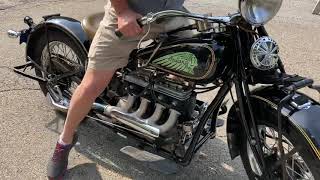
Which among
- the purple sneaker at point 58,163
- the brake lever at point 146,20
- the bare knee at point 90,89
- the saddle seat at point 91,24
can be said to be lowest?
the purple sneaker at point 58,163

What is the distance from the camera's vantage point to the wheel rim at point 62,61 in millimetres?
4030

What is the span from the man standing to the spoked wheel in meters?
0.60

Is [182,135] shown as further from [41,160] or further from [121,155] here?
[41,160]

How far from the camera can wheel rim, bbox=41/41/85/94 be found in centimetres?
403

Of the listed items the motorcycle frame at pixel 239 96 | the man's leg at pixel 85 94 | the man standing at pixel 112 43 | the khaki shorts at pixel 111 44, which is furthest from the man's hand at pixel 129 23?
the motorcycle frame at pixel 239 96

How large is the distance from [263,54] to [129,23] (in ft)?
2.59

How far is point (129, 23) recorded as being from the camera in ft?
9.72

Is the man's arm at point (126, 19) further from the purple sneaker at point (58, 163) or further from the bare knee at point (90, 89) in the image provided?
the purple sneaker at point (58, 163)

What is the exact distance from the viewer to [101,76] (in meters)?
3.25

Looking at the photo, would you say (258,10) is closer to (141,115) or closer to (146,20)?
(146,20)

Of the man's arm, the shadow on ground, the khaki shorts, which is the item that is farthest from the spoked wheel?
the man's arm

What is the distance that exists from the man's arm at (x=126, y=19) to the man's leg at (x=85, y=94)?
36cm

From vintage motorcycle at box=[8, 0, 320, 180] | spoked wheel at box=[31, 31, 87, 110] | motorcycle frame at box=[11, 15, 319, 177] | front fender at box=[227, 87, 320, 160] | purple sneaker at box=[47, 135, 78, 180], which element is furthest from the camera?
spoked wheel at box=[31, 31, 87, 110]

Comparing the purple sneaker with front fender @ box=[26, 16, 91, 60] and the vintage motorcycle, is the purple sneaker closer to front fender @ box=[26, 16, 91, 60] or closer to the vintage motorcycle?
the vintage motorcycle
